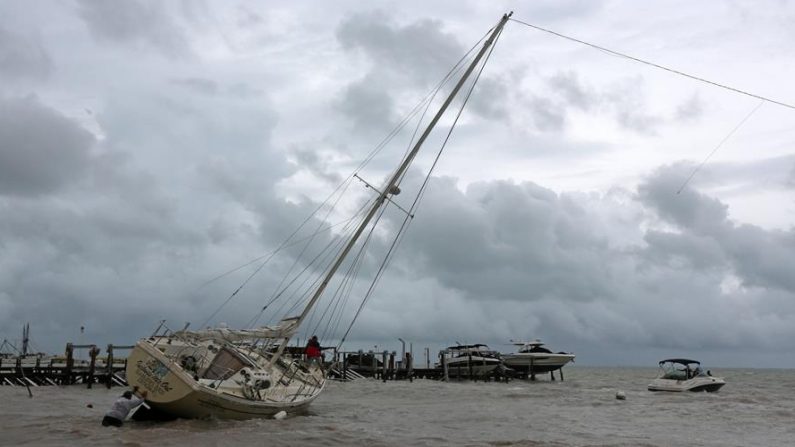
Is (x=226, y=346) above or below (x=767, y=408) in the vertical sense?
above

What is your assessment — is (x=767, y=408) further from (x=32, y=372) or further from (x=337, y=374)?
(x=32, y=372)

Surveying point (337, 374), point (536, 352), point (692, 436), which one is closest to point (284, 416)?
point (692, 436)

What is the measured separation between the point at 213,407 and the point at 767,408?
35.2 meters

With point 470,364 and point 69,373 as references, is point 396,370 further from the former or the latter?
point 69,373

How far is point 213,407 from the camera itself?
20.7m

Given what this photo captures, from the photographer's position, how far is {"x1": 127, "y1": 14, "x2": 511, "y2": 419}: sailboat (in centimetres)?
2045

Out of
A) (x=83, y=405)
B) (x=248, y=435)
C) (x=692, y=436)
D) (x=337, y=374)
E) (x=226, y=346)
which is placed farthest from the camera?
(x=337, y=374)

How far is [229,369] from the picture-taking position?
23.2 meters

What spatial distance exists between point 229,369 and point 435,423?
9127 millimetres

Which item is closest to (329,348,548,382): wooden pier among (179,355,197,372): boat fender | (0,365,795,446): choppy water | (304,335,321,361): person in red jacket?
(0,365,795,446): choppy water

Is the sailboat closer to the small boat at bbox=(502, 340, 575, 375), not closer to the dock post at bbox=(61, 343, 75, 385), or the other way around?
the dock post at bbox=(61, 343, 75, 385)

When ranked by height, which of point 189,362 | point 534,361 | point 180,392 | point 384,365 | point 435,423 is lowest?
point 435,423

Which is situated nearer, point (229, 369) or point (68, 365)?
point (229, 369)

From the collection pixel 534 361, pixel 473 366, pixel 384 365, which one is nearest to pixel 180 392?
pixel 384 365
